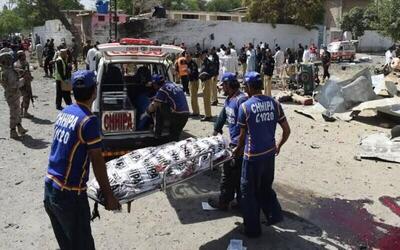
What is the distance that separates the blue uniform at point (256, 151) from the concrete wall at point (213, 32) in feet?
91.8

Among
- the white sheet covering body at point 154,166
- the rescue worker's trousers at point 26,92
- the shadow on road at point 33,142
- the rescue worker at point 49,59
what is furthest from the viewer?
the rescue worker at point 49,59

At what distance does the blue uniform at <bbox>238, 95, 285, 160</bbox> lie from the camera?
498cm

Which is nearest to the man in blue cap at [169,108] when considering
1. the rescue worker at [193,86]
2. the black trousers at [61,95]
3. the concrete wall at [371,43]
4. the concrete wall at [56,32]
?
the rescue worker at [193,86]

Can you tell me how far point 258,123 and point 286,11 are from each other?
37.1 metres

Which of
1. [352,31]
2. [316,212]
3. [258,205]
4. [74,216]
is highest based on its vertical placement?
[352,31]

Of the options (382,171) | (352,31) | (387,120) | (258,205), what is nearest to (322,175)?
(382,171)

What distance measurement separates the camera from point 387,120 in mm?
11961

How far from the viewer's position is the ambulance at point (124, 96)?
22.6 ft

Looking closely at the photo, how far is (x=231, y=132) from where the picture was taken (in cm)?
554

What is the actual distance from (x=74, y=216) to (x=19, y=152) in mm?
5800

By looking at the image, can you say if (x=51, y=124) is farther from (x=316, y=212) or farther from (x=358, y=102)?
(x=358, y=102)

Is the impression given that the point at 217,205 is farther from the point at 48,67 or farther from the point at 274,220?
the point at 48,67

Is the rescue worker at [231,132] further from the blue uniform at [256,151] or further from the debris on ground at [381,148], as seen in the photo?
the debris on ground at [381,148]

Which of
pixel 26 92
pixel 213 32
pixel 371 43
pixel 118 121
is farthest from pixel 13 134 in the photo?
pixel 371 43
